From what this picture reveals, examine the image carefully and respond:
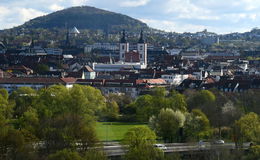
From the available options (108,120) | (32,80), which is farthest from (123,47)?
(108,120)

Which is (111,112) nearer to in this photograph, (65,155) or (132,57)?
(65,155)

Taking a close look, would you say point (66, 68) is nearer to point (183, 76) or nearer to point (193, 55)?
→ point (183, 76)

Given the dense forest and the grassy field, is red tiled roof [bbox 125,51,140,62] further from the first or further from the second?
the grassy field

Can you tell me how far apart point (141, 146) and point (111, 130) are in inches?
639

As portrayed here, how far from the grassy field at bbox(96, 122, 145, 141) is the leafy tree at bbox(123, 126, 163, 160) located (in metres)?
7.82

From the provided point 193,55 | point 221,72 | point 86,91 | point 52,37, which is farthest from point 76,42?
point 86,91

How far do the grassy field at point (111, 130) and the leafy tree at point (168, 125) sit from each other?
8.12 ft

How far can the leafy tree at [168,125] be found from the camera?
37625 millimetres

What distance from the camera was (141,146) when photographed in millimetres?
28484

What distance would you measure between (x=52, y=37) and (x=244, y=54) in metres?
72.6

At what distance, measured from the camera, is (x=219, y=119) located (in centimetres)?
4125

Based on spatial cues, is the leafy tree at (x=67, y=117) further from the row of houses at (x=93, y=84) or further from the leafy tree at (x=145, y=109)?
the row of houses at (x=93, y=84)

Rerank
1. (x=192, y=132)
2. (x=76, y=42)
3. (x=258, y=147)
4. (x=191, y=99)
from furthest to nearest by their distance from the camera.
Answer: (x=76, y=42) < (x=191, y=99) < (x=192, y=132) < (x=258, y=147)

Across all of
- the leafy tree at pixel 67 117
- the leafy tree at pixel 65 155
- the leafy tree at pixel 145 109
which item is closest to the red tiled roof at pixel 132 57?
the leafy tree at pixel 67 117
